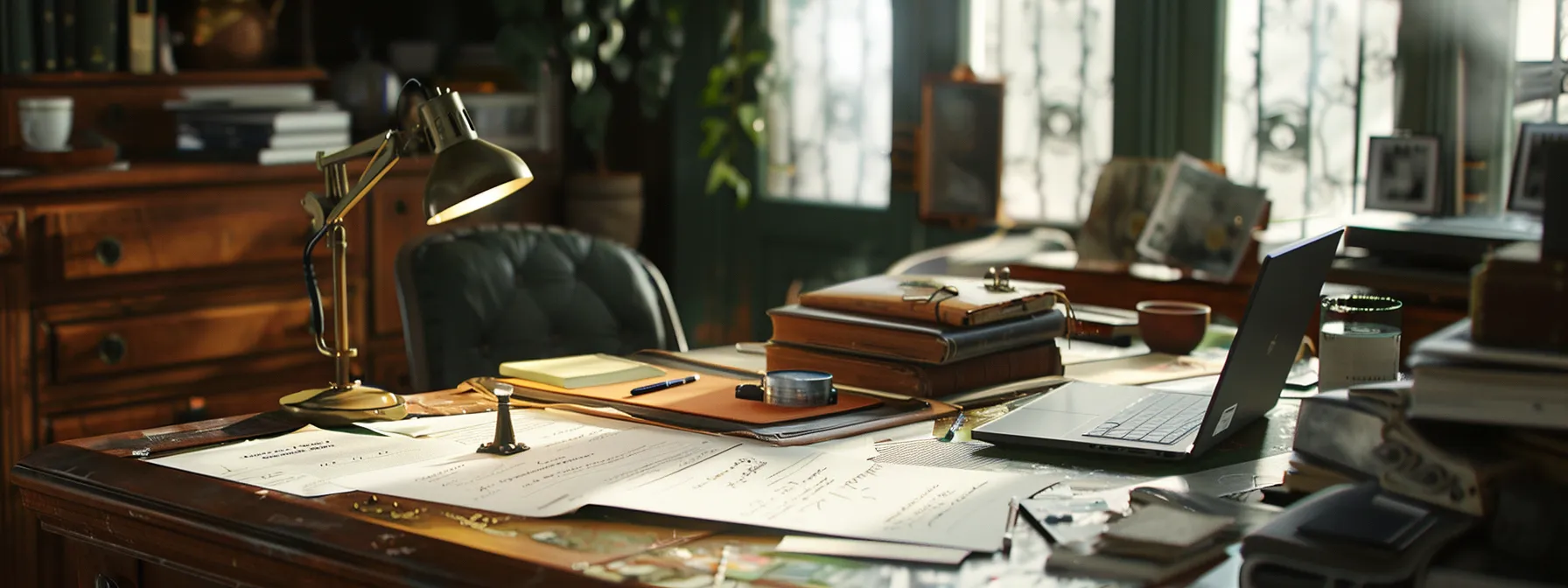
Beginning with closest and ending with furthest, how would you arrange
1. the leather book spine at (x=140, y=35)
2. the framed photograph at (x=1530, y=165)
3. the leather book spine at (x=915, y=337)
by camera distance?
the leather book spine at (x=915, y=337), the framed photograph at (x=1530, y=165), the leather book spine at (x=140, y=35)

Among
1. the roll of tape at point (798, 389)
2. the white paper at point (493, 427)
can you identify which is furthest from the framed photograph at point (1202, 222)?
the white paper at point (493, 427)

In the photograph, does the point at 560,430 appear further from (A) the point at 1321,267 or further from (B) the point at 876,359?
(A) the point at 1321,267

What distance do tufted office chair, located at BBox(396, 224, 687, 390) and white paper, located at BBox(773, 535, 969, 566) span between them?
4.07 ft

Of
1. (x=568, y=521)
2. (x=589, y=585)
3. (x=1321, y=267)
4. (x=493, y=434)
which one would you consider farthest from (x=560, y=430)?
(x=1321, y=267)

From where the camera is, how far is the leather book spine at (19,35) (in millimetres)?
3516

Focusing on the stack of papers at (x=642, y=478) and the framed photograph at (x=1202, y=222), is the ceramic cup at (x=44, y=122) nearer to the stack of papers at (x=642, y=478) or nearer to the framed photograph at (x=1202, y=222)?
the stack of papers at (x=642, y=478)

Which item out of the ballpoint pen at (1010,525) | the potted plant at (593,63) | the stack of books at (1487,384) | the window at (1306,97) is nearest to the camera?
the stack of books at (1487,384)

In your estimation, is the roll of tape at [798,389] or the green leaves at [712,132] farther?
the green leaves at [712,132]

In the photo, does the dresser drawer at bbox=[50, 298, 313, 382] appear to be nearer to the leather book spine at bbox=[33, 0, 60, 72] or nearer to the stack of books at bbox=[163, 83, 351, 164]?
the stack of books at bbox=[163, 83, 351, 164]

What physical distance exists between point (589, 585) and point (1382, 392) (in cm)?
70

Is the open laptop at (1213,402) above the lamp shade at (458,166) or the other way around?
the other way around

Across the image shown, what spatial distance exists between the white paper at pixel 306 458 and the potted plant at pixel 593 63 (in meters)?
2.66

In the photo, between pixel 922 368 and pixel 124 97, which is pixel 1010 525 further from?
pixel 124 97

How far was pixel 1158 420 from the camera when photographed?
72.0 inches
